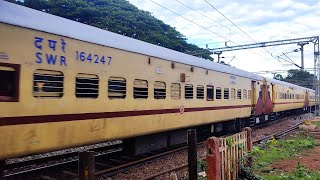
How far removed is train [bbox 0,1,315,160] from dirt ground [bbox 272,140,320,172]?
3336 millimetres

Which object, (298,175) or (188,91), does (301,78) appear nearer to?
(188,91)

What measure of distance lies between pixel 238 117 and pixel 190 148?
10.2 m

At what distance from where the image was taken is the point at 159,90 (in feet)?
31.8

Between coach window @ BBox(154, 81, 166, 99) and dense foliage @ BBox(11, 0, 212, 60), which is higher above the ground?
dense foliage @ BBox(11, 0, 212, 60)

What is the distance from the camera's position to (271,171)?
799 centimetres

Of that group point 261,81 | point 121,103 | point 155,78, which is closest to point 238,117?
point 261,81

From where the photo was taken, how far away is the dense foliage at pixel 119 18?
33250 millimetres

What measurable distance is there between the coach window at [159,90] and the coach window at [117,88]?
150cm

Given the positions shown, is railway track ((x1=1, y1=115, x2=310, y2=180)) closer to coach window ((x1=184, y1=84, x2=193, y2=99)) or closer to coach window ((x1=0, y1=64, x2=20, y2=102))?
coach window ((x1=184, y1=84, x2=193, y2=99))

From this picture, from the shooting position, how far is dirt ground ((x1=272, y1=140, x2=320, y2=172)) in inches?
328

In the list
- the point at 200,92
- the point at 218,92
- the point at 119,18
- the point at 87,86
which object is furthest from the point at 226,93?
the point at 119,18

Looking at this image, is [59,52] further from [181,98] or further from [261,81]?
[261,81]

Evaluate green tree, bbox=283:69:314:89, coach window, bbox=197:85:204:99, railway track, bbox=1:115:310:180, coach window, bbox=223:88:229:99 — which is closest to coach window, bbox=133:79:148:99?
railway track, bbox=1:115:310:180

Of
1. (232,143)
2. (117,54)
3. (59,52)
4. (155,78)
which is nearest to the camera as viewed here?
(59,52)
